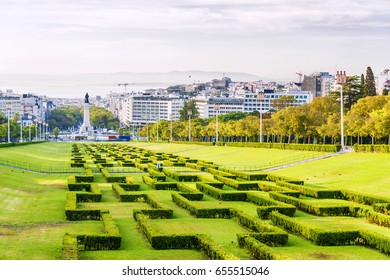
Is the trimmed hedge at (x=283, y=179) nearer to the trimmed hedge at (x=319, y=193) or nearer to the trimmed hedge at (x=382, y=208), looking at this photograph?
the trimmed hedge at (x=319, y=193)

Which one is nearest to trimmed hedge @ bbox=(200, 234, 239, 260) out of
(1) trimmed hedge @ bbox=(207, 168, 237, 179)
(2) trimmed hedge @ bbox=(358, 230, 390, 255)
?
(2) trimmed hedge @ bbox=(358, 230, 390, 255)

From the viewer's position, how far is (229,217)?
82.3ft

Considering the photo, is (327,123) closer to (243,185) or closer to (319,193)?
(243,185)

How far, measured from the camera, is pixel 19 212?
1043 inches

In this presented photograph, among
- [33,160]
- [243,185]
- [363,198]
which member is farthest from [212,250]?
[33,160]

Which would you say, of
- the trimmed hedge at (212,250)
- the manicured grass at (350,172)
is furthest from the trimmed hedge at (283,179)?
the trimmed hedge at (212,250)

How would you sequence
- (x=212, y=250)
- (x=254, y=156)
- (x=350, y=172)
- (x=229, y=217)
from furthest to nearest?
(x=254, y=156) → (x=350, y=172) → (x=229, y=217) → (x=212, y=250)

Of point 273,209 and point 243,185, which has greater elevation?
point 273,209

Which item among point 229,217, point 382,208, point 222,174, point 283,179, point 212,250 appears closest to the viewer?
point 212,250

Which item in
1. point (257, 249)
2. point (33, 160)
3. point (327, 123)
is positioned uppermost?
point (327, 123)

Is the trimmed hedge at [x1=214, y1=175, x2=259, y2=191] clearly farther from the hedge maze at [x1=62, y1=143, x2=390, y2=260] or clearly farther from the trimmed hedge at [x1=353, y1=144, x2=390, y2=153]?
the trimmed hedge at [x1=353, y1=144, x2=390, y2=153]

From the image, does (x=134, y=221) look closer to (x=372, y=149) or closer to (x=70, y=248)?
(x=70, y=248)

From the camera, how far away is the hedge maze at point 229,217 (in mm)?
18219

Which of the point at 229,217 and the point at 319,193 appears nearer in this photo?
the point at 229,217
